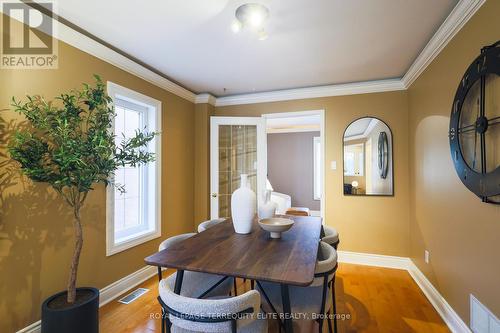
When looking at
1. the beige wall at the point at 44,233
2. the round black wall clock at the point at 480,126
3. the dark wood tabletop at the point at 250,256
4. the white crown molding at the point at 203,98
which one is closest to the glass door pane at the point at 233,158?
the white crown molding at the point at 203,98

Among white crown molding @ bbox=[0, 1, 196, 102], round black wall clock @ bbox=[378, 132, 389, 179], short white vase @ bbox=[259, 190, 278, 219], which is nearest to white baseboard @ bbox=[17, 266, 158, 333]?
short white vase @ bbox=[259, 190, 278, 219]

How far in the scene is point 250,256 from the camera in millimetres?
1406

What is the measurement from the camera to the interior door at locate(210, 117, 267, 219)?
374 centimetres

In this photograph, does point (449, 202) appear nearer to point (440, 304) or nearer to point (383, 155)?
point (440, 304)

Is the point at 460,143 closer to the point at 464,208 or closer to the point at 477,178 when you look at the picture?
the point at 477,178

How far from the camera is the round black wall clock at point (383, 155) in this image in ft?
10.8

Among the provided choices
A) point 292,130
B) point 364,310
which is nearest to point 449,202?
point 364,310

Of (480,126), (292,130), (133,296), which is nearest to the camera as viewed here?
(480,126)

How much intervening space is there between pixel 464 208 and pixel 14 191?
323cm

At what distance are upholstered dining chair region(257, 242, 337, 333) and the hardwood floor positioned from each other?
1.90 feet

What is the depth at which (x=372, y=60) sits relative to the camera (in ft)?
8.84

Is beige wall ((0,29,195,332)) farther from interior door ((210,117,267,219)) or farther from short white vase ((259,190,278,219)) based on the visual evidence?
short white vase ((259,190,278,219))

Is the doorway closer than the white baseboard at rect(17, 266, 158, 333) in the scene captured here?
No

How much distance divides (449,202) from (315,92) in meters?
2.14
